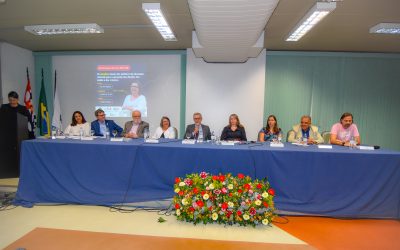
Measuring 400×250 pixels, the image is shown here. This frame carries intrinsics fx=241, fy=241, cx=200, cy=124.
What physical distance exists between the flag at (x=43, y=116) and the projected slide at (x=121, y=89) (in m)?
1.24

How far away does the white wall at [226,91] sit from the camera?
5176 mm

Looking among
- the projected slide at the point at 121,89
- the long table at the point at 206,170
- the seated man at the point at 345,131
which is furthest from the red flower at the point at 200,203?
the projected slide at the point at 121,89

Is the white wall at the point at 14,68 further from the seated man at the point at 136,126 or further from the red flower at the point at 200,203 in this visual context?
the red flower at the point at 200,203

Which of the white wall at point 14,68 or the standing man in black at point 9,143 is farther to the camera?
Result: the white wall at point 14,68

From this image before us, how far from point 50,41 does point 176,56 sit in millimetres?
2544

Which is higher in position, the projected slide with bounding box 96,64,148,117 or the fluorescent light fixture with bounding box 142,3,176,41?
the fluorescent light fixture with bounding box 142,3,176,41

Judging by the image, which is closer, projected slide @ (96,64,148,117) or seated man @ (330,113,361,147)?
seated man @ (330,113,361,147)

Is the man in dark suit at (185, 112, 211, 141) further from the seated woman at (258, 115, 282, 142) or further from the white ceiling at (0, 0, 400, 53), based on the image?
the white ceiling at (0, 0, 400, 53)

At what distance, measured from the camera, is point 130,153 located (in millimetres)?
2822

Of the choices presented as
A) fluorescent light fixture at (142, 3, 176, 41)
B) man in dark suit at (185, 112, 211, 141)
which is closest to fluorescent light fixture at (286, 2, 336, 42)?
fluorescent light fixture at (142, 3, 176, 41)

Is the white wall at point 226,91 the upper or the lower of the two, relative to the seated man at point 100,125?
upper

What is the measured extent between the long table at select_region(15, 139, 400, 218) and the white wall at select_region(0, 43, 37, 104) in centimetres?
296

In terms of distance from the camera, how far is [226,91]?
5.23m

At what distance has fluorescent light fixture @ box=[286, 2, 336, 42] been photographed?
111 inches
